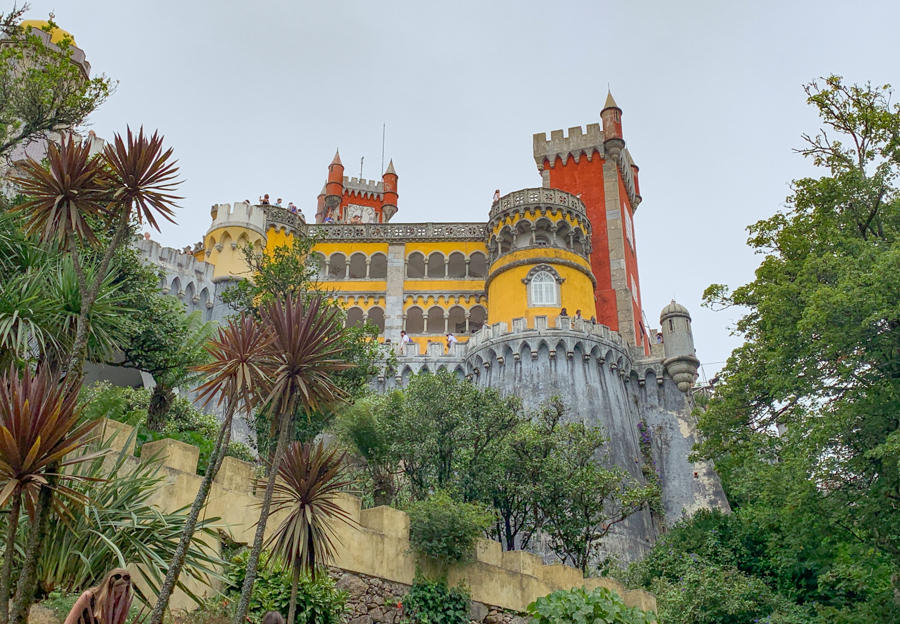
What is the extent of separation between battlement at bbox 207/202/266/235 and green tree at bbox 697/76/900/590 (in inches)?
922

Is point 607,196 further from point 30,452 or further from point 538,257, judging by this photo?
point 30,452

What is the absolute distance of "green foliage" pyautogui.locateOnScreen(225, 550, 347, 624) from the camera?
13.1m

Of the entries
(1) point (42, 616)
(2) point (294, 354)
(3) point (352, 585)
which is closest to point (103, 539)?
(1) point (42, 616)

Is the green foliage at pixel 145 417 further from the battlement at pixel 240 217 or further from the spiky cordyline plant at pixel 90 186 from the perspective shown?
the battlement at pixel 240 217

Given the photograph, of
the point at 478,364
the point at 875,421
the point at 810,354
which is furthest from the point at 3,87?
the point at 478,364

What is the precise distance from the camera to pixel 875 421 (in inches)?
708

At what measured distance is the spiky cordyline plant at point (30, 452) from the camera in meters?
8.18

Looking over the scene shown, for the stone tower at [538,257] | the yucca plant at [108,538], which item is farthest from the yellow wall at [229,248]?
the yucca plant at [108,538]

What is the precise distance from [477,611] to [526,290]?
22636 mm

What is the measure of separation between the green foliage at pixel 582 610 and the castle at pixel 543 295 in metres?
14.9

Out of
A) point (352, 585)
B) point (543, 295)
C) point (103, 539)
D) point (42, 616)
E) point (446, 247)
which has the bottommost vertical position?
point (42, 616)

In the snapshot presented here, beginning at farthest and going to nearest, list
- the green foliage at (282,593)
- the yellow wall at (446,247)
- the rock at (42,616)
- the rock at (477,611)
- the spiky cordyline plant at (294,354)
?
the yellow wall at (446,247)
the rock at (477,611)
the green foliage at (282,593)
the spiky cordyline plant at (294,354)
the rock at (42,616)

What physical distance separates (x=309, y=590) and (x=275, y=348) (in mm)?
4387

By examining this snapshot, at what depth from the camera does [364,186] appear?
68812mm
